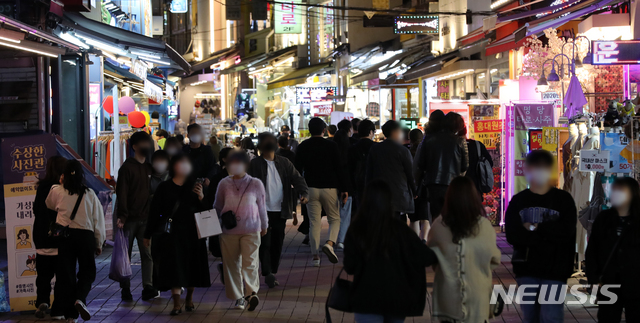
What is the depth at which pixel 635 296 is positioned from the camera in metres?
4.86

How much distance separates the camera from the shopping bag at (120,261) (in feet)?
25.2

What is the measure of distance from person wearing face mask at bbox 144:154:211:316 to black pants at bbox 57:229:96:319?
56cm

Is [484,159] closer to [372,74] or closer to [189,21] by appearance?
[372,74]

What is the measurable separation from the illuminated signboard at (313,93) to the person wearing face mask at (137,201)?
20694 mm

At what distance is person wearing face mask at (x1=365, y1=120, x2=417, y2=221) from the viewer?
8.44m

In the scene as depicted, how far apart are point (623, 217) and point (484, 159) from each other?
400 centimetres

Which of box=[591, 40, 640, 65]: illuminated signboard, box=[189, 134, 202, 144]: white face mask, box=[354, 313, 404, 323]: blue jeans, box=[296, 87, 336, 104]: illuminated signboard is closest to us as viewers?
box=[354, 313, 404, 323]: blue jeans

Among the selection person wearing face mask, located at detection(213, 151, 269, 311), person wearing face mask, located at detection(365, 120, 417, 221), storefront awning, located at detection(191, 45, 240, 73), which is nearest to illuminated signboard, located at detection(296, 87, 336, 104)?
storefront awning, located at detection(191, 45, 240, 73)

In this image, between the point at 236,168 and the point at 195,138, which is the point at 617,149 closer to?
the point at 236,168

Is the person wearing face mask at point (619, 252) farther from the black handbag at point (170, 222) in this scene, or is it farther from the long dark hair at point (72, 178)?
the long dark hair at point (72, 178)

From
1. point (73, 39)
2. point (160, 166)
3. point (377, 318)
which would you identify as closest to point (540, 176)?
point (377, 318)

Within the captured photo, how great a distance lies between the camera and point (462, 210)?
4402 millimetres

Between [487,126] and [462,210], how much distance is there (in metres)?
8.47

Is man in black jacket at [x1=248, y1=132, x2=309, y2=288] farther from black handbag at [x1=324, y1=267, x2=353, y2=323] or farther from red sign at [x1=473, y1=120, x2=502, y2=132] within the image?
red sign at [x1=473, y1=120, x2=502, y2=132]
